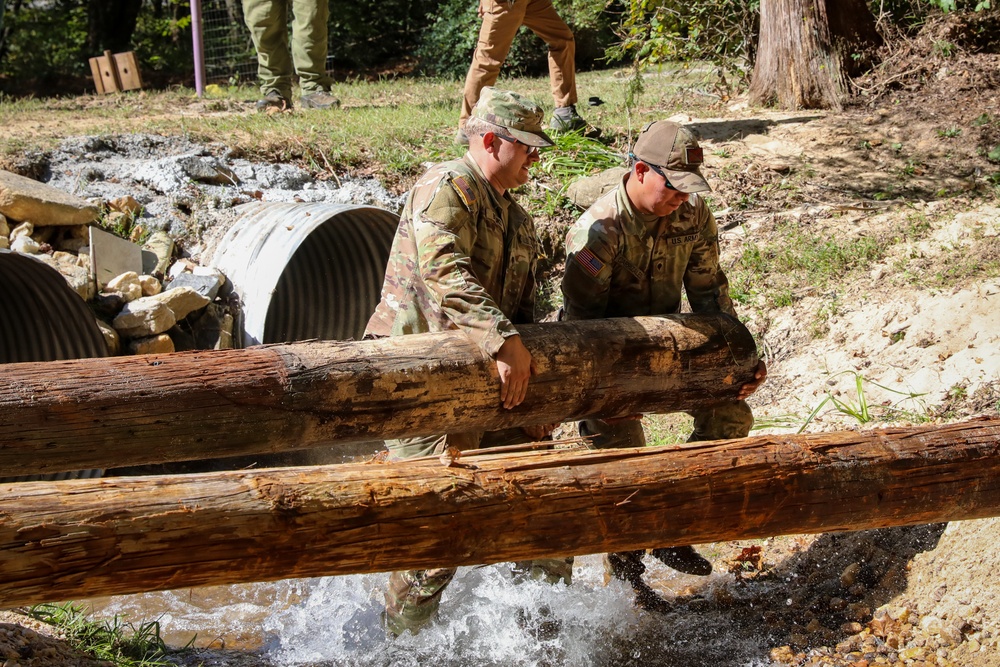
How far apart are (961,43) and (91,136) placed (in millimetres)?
8322

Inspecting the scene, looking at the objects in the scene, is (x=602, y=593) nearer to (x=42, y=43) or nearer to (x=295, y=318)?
(x=295, y=318)

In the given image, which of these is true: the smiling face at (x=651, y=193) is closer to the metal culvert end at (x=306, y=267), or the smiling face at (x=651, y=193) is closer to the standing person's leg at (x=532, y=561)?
the standing person's leg at (x=532, y=561)

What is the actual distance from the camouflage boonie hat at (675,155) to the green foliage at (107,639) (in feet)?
10.2

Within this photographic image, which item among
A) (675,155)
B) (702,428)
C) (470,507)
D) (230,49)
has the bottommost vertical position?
(702,428)

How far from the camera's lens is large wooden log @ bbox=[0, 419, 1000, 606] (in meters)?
2.58

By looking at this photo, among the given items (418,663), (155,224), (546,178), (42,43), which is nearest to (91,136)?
(155,224)

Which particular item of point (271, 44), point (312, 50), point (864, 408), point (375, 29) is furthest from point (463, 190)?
point (375, 29)

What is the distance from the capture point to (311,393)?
3455 millimetres

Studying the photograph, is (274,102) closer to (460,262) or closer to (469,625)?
(469,625)

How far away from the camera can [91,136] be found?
859cm

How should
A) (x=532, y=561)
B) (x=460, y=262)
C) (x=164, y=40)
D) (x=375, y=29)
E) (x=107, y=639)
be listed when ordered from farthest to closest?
1. (x=164, y=40)
2. (x=375, y=29)
3. (x=532, y=561)
4. (x=107, y=639)
5. (x=460, y=262)

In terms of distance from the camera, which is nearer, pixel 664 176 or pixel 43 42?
pixel 664 176

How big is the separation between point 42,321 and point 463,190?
4.02 meters

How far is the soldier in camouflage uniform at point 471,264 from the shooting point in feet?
12.3
